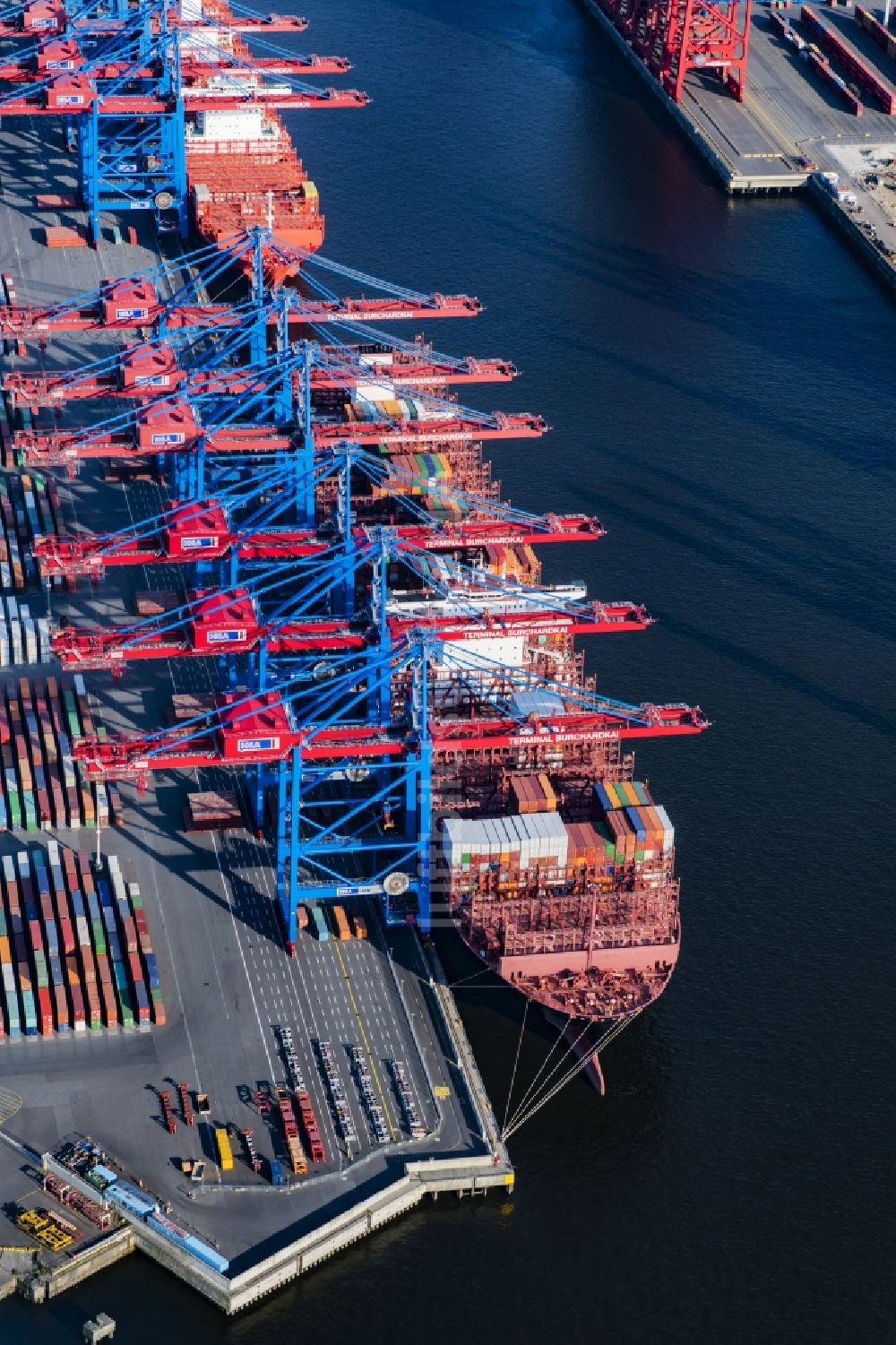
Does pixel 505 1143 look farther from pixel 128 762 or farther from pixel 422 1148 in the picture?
pixel 128 762

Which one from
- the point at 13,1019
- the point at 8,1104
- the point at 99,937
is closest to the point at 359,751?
the point at 99,937

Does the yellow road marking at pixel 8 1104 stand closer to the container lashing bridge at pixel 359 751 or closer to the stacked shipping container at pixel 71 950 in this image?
the stacked shipping container at pixel 71 950

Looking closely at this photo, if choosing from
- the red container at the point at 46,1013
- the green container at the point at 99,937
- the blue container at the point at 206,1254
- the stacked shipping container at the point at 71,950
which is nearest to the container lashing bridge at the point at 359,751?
the stacked shipping container at the point at 71,950

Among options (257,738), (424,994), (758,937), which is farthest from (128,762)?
(758,937)

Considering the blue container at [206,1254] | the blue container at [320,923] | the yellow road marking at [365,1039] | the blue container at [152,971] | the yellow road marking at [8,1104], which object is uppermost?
the blue container at [320,923]

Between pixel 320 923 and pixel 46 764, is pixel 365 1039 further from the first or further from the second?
pixel 46 764

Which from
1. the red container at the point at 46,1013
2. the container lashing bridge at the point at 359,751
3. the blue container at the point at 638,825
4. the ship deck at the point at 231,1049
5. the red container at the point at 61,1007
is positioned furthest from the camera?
the blue container at the point at 638,825

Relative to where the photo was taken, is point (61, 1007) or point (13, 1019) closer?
point (13, 1019)

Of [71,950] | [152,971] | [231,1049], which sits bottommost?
[231,1049]

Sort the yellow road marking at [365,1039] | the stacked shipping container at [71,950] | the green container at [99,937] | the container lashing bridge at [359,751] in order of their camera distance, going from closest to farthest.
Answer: the yellow road marking at [365,1039] → the stacked shipping container at [71,950] → the green container at [99,937] → the container lashing bridge at [359,751]

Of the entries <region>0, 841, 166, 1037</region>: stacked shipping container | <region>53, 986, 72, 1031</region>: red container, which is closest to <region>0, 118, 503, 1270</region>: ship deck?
<region>53, 986, 72, 1031</region>: red container

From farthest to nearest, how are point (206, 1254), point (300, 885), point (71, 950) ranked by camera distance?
1. point (300, 885)
2. point (71, 950)
3. point (206, 1254)
